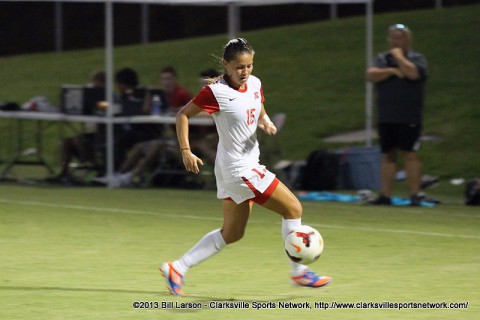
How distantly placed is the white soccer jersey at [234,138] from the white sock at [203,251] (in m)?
0.35

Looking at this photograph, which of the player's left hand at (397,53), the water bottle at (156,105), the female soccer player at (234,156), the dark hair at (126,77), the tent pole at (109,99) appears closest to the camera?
the female soccer player at (234,156)

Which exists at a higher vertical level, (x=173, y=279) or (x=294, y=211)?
(x=294, y=211)

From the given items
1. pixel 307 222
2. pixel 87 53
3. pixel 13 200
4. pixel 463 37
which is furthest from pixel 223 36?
pixel 307 222

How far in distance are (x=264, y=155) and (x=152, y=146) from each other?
1.64m

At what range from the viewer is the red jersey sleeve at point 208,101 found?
9.20 metres

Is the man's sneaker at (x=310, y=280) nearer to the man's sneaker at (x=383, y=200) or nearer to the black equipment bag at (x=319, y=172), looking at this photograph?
the man's sneaker at (x=383, y=200)

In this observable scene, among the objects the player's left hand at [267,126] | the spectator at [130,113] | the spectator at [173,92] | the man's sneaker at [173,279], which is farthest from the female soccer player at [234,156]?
the spectator at [130,113]

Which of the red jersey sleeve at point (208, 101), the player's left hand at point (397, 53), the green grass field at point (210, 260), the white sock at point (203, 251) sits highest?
the player's left hand at point (397, 53)

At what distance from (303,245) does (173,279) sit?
998 millimetres

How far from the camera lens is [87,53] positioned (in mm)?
34844

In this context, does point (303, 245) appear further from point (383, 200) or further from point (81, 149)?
point (81, 149)

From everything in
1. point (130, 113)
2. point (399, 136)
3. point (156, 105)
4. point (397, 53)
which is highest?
point (397, 53)

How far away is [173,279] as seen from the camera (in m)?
9.33

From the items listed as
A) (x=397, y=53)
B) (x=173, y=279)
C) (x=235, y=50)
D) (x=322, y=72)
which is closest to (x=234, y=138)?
(x=235, y=50)
